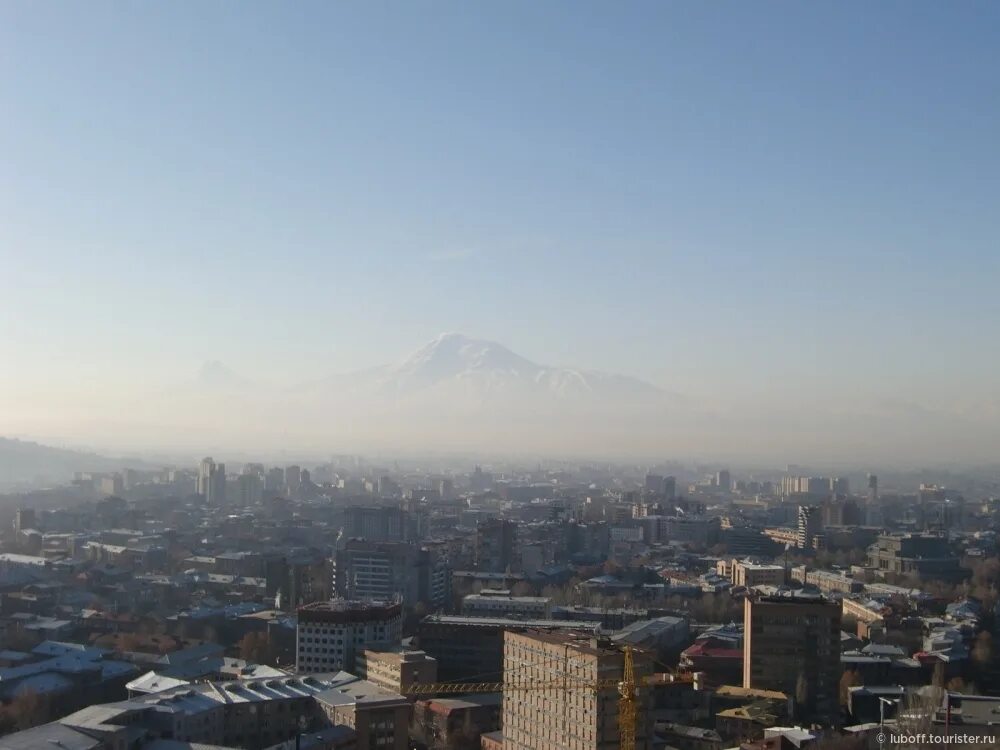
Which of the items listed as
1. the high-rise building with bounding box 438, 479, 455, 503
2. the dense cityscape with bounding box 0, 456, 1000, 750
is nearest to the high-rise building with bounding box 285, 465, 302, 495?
the high-rise building with bounding box 438, 479, 455, 503

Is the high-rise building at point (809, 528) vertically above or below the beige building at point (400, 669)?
above

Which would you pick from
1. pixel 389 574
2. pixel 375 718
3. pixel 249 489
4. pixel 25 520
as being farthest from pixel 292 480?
pixel 375 718

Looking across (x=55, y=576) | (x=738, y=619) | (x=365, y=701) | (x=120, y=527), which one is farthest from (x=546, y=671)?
(x=120, y=527)

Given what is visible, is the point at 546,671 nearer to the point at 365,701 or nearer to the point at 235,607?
the point at 365,701

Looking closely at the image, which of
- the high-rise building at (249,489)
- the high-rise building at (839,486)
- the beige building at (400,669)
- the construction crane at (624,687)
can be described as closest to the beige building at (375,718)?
the construction crane at (624,687)

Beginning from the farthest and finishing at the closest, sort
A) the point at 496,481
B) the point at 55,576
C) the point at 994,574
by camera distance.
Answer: the point at 496,481, the point at 994,574, the point at 55,576

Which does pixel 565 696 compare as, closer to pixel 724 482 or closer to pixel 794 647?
pixel 794 647

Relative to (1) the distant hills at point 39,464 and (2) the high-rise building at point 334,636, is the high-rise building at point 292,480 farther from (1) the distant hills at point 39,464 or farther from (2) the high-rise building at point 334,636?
(2) the high-rise building at point 334,636
